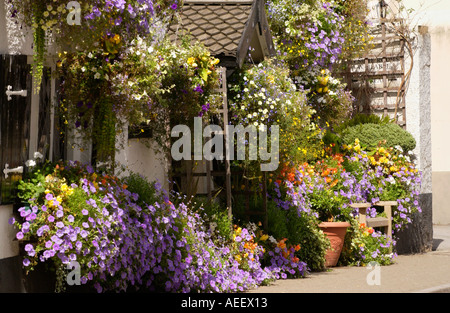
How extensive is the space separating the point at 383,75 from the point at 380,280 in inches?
267

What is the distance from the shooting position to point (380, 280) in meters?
10.4

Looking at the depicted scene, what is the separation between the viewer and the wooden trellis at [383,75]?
51.8 ft

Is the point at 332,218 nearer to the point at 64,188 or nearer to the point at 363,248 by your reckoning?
Answer: the point at 363,248

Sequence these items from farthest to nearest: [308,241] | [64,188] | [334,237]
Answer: [334,237] → [308,241] → [64,188]

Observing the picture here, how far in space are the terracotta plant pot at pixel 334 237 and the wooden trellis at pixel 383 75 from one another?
15.3ft

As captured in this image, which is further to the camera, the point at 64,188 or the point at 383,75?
the point at 383,75

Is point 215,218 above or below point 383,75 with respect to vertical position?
below

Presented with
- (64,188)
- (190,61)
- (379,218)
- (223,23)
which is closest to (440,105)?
(379,218)

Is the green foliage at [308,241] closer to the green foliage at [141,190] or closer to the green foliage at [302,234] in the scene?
the green foliage at [302,234]

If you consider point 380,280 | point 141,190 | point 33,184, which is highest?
point 33,184

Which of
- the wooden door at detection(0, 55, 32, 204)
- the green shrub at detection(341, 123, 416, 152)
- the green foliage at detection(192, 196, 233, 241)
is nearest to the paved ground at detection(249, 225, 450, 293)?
the green foliage at detection(192, 196, 233, 241)

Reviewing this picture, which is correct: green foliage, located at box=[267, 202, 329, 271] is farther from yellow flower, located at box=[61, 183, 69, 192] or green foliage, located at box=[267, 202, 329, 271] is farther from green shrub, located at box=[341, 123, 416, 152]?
yellow flower, located at box=[61, 183, 69, 192]

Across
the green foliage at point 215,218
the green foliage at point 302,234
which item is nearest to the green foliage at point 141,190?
the green foliage at point 215,218

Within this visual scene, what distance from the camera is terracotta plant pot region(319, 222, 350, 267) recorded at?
11.7 metres
